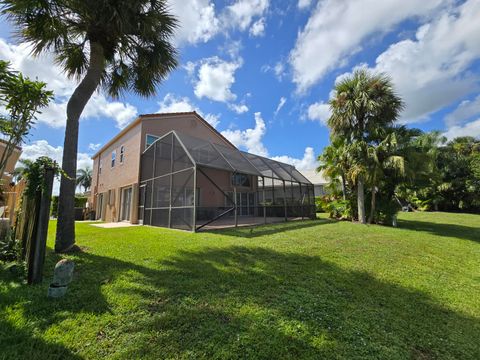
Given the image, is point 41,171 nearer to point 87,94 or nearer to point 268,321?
point 87,94

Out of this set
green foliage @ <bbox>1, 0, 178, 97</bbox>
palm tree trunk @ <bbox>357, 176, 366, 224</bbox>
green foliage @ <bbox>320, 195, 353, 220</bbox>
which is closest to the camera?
green foliage @ <bbox>1, 0, 178, 97</bbox>

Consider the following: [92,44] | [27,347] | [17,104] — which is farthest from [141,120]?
[27,347]

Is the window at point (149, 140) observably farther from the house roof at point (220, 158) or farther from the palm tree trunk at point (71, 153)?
the palm tree trunk at point (71, 153)

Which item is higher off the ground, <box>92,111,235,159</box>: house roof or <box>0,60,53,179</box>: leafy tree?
<box>92,111,235,159</box>: house roof

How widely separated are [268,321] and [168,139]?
33.9 ft

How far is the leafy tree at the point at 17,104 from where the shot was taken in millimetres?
4043

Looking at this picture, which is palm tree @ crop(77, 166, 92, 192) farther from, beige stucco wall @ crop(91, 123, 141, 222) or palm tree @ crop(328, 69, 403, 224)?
palm tree @ crop(328, 69, 403, 224)

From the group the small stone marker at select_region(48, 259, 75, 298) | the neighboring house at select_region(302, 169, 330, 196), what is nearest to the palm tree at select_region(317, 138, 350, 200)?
the neighboring house at select_region(302, 169, 330, 196)

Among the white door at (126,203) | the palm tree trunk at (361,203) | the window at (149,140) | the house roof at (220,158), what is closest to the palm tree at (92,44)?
the house roof at (220,158)

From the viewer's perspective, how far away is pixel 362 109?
40.0 ft

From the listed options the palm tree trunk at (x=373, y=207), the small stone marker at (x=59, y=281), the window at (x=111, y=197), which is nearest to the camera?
the small stone marker at (x=59, y=281)

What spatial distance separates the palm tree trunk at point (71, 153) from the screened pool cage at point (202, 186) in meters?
3.75

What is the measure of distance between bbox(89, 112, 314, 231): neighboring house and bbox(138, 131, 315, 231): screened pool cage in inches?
1.3

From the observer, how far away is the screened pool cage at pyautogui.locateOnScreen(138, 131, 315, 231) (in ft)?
32.1
